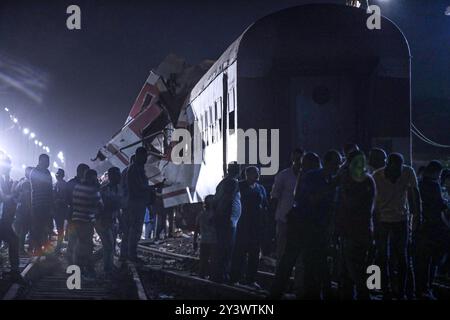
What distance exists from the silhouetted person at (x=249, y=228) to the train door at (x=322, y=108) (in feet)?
6.82

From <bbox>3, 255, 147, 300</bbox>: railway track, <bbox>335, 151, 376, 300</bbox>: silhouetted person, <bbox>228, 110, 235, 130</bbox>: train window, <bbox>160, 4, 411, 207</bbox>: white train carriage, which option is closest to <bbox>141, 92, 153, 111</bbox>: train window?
<bbox>228, 110, 235, 130</bbox>: train window

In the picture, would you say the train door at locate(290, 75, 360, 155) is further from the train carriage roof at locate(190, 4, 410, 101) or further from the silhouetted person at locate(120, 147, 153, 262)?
the silhouetted person at locate(120, 147, 153, 262)

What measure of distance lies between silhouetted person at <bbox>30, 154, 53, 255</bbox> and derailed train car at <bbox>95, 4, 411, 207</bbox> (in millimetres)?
3259

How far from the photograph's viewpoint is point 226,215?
8.71 m

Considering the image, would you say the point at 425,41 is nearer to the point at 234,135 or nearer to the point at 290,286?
the point at 234,135

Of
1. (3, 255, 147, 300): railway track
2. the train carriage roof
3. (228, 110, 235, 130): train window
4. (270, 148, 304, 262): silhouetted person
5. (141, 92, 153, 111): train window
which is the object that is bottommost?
(3, 255, 147, 300): railway track

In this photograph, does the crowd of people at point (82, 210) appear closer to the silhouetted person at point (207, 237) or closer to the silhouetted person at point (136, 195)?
the silhouetted person at point (136, 195)

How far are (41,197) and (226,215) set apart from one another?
428 cm

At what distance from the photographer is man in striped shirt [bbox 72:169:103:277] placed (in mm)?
9031

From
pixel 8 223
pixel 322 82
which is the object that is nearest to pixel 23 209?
pixel 8 223

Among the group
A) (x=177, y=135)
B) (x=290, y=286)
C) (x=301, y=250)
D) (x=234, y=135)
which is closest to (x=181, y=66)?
(x=177, y=135)

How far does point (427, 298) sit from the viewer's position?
24.8 feet

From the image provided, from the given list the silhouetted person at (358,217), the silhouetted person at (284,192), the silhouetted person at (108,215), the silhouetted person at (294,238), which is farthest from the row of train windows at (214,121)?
the silhouetted person at (358,217)

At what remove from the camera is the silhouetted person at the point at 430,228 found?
7754 mm
